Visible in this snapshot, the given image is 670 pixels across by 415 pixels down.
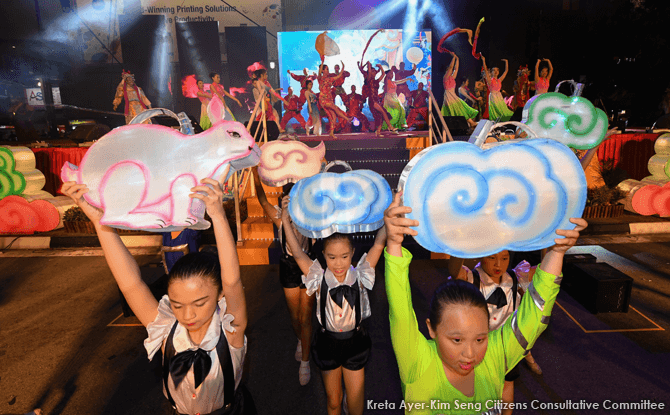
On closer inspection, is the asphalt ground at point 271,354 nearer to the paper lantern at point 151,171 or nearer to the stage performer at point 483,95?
the paper lantern at point 151,171

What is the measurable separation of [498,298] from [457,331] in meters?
1.06

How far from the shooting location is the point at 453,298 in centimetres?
116

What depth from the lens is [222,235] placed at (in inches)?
48.1

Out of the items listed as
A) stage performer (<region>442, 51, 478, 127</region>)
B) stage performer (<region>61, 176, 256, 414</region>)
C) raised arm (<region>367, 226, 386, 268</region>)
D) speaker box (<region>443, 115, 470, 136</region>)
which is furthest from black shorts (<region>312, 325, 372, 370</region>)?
stage performer (<region>442, 51, 478, 127</region>)

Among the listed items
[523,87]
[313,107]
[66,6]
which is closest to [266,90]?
[313,107]

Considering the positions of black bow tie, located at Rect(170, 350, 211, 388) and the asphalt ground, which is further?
the asphalt ground

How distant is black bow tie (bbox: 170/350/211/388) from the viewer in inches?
50.3

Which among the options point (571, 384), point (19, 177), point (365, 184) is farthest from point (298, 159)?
point (19, 177)

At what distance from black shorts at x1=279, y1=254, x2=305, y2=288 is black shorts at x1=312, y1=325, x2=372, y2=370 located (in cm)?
74

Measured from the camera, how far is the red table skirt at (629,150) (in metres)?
7.08

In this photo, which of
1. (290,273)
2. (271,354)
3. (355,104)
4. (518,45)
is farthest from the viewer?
(518,45)

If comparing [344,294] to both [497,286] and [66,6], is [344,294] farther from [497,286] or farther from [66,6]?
[66,6]

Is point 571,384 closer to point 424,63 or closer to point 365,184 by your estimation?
point 365,184

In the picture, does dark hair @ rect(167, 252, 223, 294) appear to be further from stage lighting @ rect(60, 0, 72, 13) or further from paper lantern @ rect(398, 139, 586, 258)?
stage lighting @ rect(60, 0, 72, 13)
